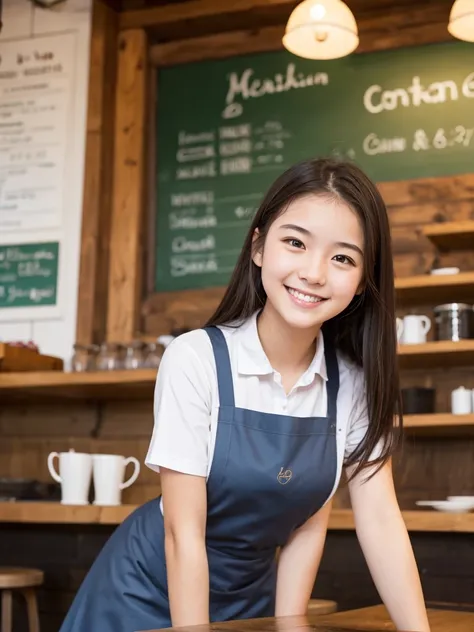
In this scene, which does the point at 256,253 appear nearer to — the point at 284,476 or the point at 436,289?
the point at 284,476

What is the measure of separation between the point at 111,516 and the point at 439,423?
123 centimetres

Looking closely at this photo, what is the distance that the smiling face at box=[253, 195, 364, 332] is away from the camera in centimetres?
160

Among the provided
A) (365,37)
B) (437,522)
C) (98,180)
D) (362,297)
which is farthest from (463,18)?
(362,297)

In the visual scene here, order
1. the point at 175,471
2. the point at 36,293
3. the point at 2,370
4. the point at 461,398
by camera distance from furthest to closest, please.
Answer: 1. the point at 36,293
2. the point at 2,370
3. the point at 461,398
4. the point at 175,471

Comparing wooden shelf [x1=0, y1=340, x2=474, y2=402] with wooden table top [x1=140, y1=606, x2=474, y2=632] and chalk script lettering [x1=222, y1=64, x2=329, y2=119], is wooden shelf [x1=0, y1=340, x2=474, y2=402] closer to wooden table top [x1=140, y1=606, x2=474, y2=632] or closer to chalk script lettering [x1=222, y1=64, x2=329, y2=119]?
chalk script lettering [x1=222, y1=64, x2=329, y2=119]

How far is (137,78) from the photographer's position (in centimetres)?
455

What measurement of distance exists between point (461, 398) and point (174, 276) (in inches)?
55.9

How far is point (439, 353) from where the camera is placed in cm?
357

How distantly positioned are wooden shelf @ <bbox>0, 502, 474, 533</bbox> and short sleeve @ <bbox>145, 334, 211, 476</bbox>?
189cm

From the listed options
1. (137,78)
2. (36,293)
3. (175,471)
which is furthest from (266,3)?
(175,471)

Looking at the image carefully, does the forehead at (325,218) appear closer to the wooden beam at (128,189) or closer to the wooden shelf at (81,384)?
the wooden shelf at (81,384)

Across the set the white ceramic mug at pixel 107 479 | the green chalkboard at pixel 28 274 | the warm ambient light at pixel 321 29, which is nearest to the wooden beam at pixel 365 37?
the warm ambient light at pixel 321 29

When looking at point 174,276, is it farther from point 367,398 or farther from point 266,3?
point 367,398

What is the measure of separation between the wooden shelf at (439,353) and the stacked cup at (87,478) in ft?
3.58
